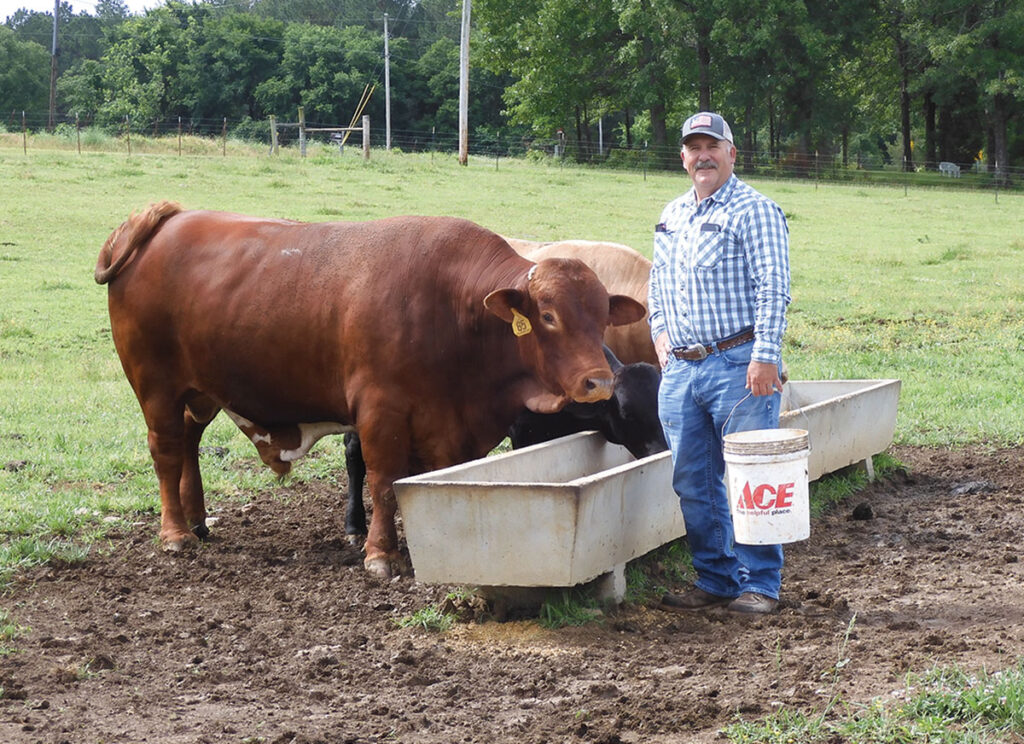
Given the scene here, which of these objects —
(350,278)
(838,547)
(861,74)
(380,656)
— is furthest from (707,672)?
(861,74)

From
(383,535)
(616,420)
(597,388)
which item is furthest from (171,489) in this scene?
(597,388)

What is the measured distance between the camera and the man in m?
5.14

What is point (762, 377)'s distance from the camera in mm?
5027

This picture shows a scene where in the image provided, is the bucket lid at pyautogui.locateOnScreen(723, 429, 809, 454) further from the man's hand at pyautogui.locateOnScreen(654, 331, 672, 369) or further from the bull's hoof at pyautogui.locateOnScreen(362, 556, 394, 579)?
the bull's hoof at pyautogui.locateOnScreen(362, 556, 394, 579)

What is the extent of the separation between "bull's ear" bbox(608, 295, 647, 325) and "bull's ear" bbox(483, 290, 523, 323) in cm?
56

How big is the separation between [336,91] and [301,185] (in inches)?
1789

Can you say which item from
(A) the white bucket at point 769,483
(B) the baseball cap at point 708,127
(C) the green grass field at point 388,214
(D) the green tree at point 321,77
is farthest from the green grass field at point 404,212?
(D) the green tree at point 321,77

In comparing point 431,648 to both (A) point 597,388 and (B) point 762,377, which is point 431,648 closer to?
(A) point 597,388

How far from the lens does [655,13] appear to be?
4672 centimetres

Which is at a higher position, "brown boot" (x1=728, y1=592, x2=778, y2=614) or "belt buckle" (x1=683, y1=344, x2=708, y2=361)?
"belt buckle" (x1=683, y1=344, x2=708, y2=361)

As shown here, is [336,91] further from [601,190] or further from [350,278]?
[350,278]

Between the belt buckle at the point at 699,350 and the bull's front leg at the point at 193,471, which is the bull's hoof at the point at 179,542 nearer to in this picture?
the bull's front leg at the point at 193,471

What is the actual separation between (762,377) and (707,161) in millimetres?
945

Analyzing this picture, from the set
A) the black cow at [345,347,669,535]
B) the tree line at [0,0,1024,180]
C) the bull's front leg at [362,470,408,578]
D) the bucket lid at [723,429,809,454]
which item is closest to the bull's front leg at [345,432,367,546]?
the black cow at [345,347,669,535]
